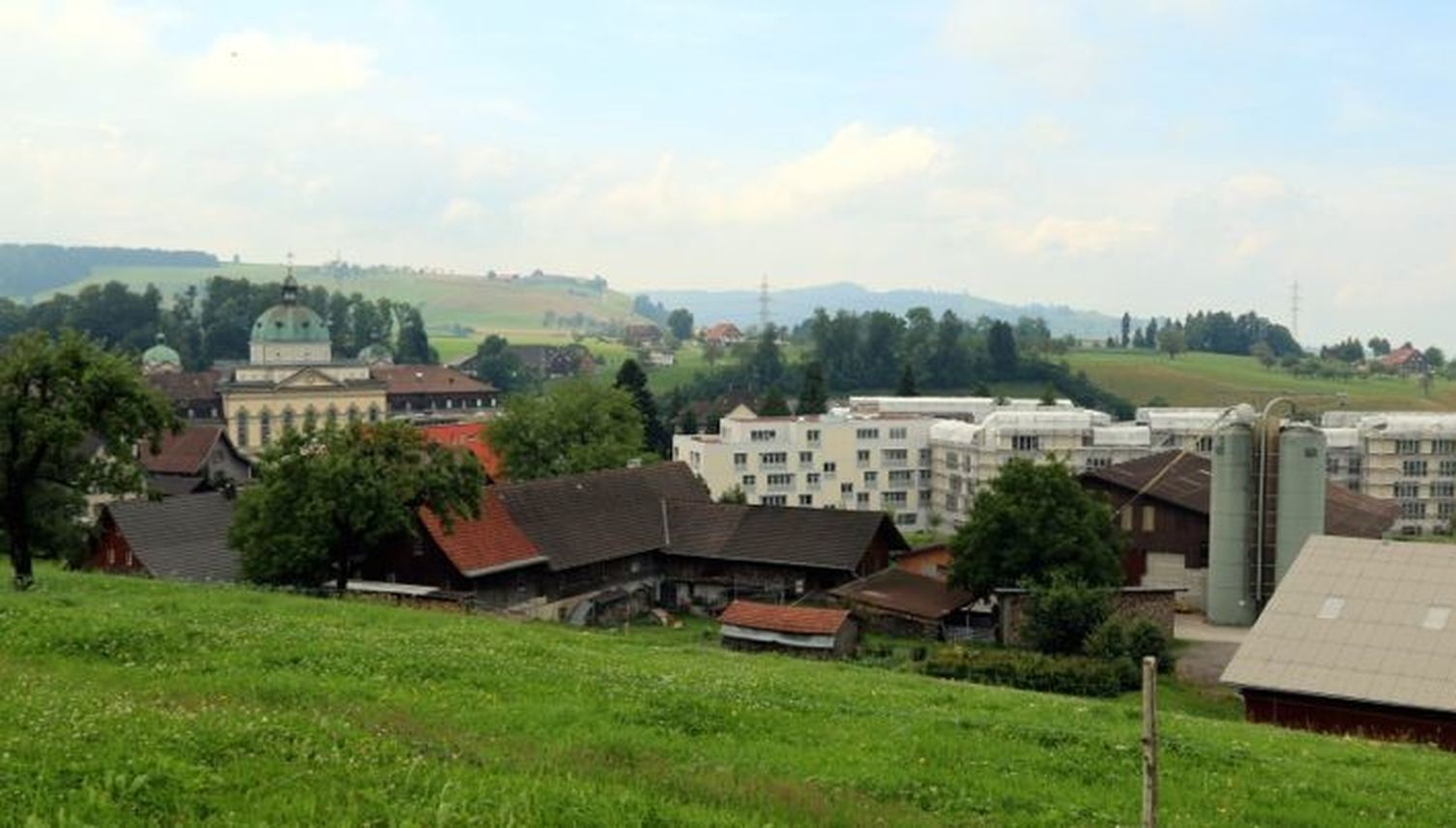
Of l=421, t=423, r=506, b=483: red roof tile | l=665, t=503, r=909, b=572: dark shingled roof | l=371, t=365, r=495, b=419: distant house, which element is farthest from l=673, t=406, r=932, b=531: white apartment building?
l=371, t=365, r=495, b=419: distant house

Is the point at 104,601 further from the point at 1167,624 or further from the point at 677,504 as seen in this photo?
the point at 1167,624

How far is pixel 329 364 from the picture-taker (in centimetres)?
13300

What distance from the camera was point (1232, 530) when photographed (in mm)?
56156

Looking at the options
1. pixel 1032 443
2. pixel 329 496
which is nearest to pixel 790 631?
pixel 329 496

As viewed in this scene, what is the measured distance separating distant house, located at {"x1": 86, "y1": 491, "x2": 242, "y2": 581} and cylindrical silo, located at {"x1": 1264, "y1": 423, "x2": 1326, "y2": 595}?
A: 42113 mm

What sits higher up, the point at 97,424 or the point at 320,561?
the point at 97,424

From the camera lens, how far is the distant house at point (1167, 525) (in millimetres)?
61000

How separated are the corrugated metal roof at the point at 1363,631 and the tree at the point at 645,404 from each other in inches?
2536

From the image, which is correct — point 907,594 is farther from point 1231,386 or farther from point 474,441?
point 1231,386

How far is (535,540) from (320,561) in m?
11.8

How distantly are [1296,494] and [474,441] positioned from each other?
173 feet

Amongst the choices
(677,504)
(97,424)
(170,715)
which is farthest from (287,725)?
(677,504)

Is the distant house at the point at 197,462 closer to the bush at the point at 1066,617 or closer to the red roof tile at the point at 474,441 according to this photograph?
the red roof tile at the point at 474,441

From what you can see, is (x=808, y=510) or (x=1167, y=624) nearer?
(x=1167, y=624)
